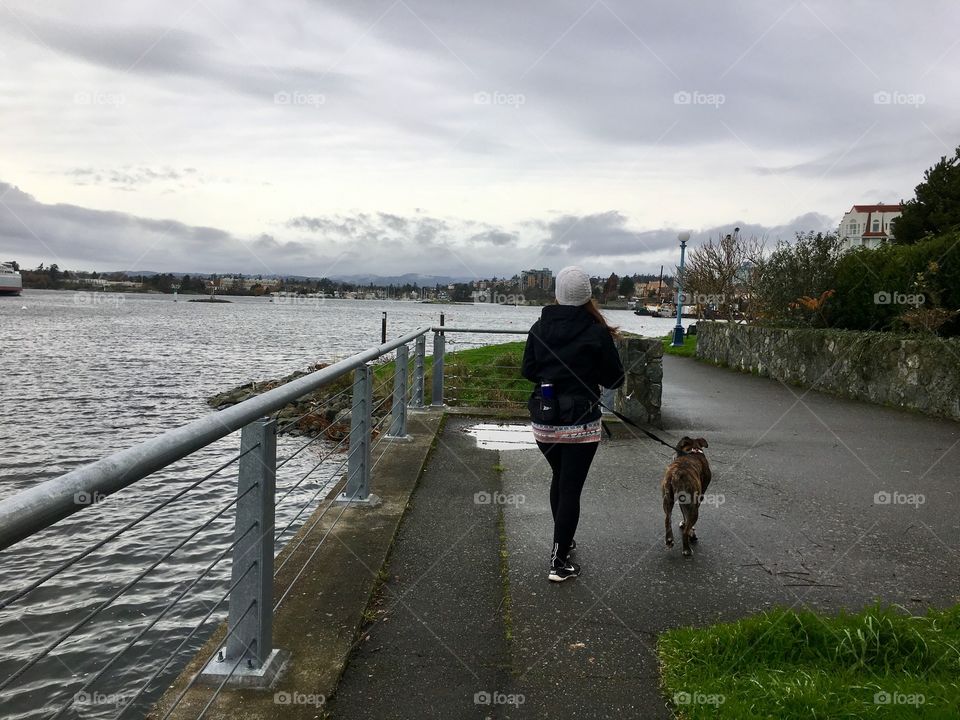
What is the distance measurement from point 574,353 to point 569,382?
18 centimetres

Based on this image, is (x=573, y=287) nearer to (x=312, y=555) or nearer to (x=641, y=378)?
(x=312, y=555)

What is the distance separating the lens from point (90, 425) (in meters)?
19.4

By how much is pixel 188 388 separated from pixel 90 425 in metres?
8.48

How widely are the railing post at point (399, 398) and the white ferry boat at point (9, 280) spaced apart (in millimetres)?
148178

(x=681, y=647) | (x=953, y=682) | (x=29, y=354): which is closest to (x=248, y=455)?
(x=681, y=647)

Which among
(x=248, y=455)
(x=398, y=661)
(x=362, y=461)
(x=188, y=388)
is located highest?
(x=248, y=455)

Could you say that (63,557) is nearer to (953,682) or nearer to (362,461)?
(362,461)

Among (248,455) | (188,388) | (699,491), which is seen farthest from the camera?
(188,388)

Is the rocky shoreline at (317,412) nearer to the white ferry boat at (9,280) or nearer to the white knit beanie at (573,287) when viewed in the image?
the white knit beanie at (573,287)

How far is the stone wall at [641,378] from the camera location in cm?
1005

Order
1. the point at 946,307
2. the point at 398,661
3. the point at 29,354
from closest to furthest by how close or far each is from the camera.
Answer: the point at 398,661, the point at 946,307, the point at 29,354

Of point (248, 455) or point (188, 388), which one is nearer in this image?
point (248, 455)

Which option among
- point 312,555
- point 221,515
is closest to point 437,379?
point 312,555

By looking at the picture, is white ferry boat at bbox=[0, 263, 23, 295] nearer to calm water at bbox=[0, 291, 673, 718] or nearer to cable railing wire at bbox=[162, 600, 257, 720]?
calm water at bbox=[0, 291, 673, 718]
